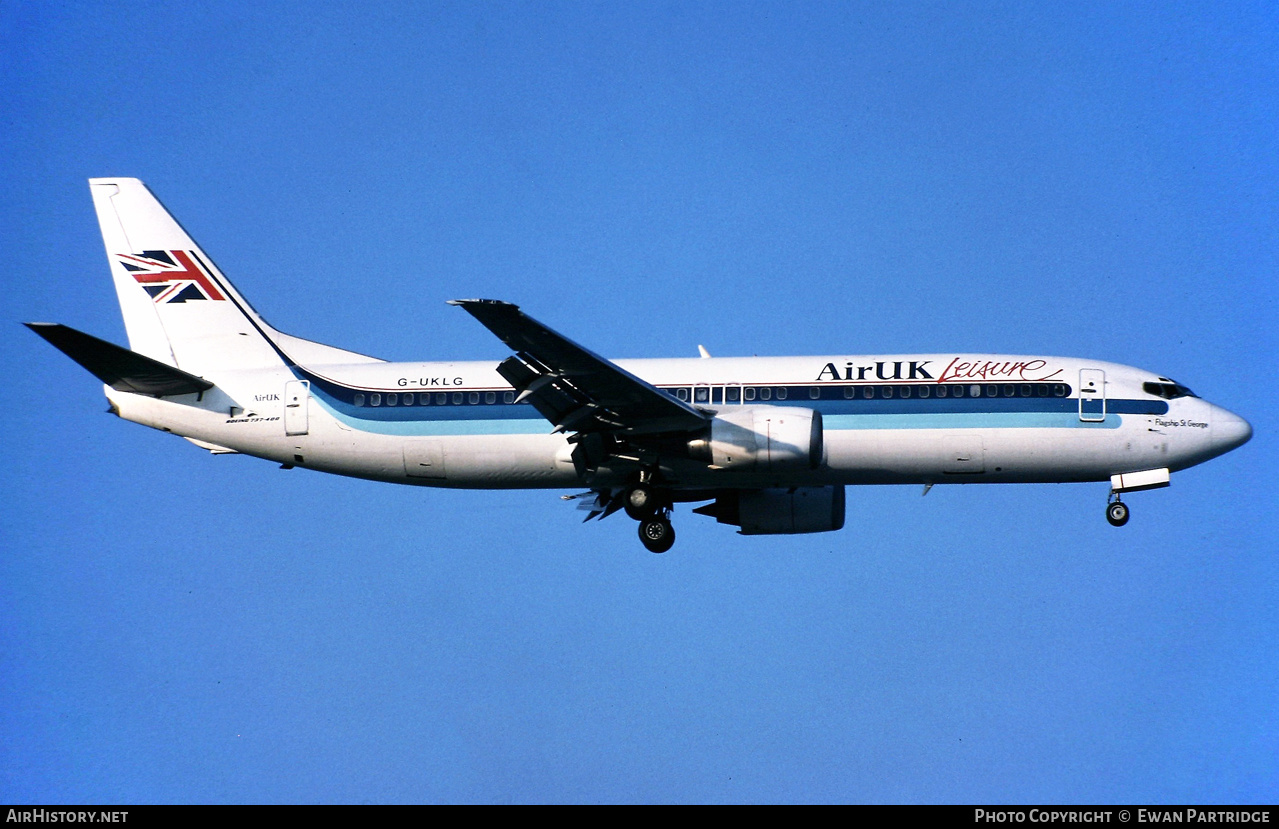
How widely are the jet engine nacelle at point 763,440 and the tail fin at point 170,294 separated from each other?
522 inches

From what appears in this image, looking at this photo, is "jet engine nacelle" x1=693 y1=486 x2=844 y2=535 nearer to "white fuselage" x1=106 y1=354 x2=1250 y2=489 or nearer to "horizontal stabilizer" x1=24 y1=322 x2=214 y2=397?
"white fuselage" x1=106 y1=354 x2=1250 y2=489

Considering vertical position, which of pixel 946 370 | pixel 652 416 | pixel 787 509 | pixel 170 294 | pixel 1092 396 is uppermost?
pixel 170 294

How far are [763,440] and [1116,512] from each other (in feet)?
32.8

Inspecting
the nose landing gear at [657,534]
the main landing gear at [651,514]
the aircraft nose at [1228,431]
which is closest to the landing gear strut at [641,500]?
the main landing gear at [651,514]

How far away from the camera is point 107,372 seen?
1642 inches

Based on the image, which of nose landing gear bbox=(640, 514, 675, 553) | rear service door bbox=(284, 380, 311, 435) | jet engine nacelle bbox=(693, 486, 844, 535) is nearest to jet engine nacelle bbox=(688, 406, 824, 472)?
nose landing gear bbox=(640, 514, 675, 553)

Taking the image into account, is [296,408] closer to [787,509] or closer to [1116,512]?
[787,509]

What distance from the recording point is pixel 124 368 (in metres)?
41.4

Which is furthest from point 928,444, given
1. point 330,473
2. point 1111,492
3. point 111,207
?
point 111,207

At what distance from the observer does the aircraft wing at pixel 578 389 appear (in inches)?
1421

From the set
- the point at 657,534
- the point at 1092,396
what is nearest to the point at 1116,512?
the point at 1092,396

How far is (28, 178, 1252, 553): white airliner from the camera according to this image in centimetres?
3878

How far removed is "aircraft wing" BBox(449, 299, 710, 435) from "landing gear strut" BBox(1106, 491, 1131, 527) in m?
11.1
